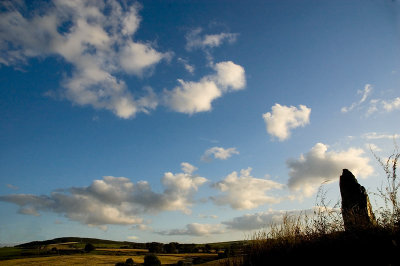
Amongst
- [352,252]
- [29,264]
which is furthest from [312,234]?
[29,264]

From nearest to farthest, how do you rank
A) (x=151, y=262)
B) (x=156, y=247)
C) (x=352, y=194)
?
(x=352, y=194), (x=151, y=262), (x=156, y=247)

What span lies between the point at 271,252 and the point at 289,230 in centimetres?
101

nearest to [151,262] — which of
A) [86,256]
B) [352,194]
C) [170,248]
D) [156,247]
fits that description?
[86,256]

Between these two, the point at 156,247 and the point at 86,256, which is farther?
the point at 156,247

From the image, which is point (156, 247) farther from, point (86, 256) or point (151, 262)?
point (151, 262)

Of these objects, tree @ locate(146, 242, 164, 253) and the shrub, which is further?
tree @ locate(146, 242, 164, 253)

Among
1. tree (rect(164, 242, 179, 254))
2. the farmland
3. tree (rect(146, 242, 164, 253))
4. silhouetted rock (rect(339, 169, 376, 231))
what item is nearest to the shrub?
the farmland

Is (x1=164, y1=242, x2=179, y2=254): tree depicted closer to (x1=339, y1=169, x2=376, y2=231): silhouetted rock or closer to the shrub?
the shrub

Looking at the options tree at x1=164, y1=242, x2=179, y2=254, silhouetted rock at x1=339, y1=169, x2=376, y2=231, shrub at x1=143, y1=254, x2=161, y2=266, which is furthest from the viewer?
A: tree at x1=164, y1=242, x2=179, y2=254

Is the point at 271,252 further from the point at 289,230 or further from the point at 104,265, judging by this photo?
the point at 104,265

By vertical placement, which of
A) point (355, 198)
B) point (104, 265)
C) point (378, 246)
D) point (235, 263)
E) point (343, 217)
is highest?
point (355, 198)

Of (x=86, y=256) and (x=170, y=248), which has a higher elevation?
(x=86, y=256)

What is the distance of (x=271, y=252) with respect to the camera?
678 cm

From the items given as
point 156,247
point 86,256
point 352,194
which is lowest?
point 156,247
